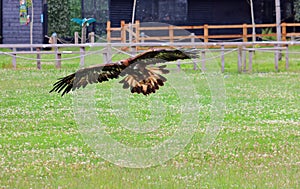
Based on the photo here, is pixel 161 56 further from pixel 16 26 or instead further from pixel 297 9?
pixel 297 9

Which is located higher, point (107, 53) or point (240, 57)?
point (107, 53)

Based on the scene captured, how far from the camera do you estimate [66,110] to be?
12680mm

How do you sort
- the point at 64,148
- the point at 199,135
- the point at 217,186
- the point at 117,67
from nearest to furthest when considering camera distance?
the point at 117,67 < the point at 217,186 < the point at 64,148 < the point at 199,135

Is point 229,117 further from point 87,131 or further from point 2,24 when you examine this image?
point 2,24

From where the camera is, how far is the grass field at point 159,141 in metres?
7.00

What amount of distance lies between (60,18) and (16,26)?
344 cm

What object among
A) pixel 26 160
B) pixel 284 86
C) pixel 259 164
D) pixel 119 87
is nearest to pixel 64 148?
pixel 26 160

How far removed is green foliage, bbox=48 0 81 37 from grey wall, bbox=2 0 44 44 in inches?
103

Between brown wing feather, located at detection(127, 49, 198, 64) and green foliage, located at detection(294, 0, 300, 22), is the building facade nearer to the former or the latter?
green foliage, located at detection(294, 0, 300, 22)

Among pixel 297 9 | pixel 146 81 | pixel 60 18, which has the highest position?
pixel 297 9

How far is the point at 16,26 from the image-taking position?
100ft

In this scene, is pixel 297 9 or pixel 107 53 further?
pixel 297 9

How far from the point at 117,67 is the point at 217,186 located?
4.87 feet

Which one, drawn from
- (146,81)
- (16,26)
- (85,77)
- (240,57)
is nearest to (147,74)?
(146,81)
